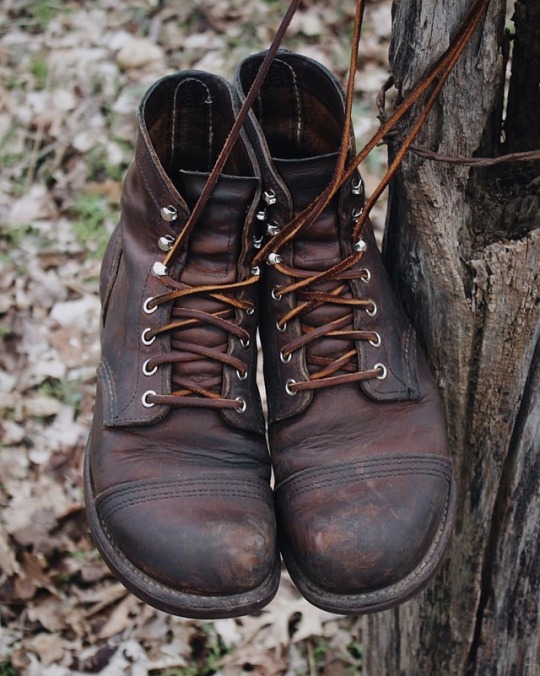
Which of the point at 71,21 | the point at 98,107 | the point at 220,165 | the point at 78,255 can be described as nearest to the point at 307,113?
the point at 220,165

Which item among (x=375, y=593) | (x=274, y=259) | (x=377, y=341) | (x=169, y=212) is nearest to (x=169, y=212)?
(x=169, y=212)

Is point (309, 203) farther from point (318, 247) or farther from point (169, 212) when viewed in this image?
point (169, 212)

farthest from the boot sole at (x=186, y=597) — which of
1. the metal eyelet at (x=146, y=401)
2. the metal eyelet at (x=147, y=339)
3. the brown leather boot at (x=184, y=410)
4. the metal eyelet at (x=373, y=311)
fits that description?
the metal eyelet at (x=373, y=311)

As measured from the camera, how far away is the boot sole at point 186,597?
1.39 m

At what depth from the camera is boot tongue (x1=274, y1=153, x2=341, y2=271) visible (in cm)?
148

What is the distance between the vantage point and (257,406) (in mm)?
1593

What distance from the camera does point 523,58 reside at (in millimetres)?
1453

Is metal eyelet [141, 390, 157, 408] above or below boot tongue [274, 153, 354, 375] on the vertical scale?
below

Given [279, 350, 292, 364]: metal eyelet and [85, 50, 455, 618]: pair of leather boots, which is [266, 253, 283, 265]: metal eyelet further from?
[279, 350, 292, 364]: metal eyelet

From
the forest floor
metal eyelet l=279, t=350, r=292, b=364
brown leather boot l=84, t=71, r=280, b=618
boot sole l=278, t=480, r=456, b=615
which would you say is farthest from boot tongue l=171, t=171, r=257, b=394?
the forest floor

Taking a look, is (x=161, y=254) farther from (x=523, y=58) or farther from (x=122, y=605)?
(x=122, y=605)

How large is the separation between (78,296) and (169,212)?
7.31 feet

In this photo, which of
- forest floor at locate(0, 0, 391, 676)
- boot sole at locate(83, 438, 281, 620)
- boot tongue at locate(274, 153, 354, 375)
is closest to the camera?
Result: boot sole at locate(83, 438, 281, 620)

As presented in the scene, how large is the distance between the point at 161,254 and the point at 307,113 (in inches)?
Result: 17.3
